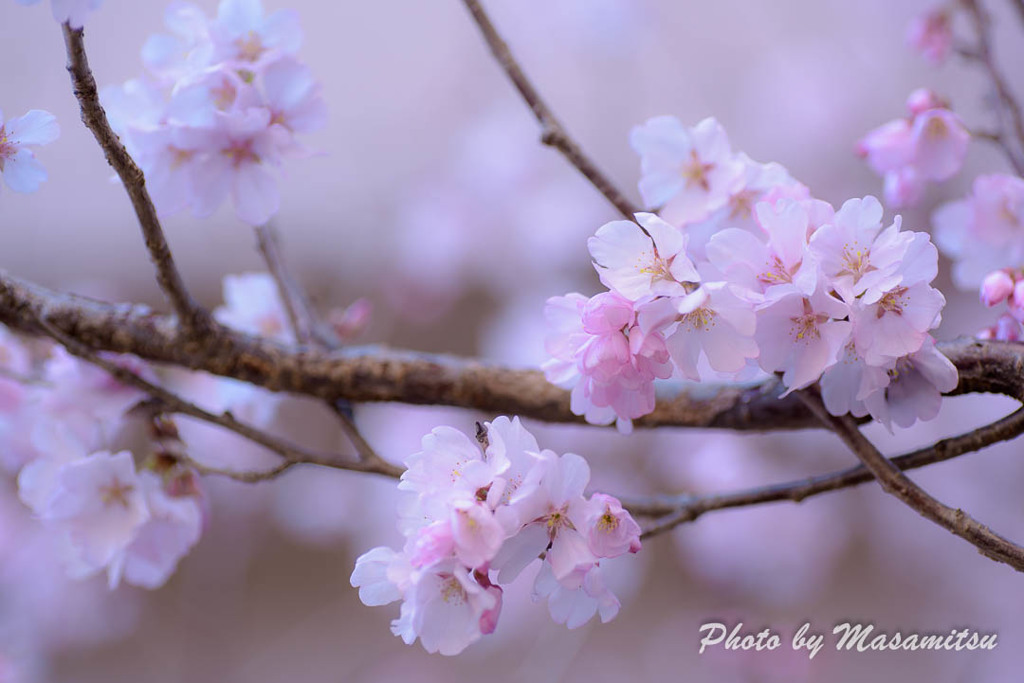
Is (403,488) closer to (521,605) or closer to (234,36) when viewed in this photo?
(234,36)

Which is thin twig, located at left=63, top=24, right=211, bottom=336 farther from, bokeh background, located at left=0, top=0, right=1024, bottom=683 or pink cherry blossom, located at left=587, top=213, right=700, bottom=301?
bokeh background, located at left=0, top=0, right=1024, bottom=683

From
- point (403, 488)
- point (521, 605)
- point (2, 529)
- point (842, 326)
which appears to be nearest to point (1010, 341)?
point (842, 326)

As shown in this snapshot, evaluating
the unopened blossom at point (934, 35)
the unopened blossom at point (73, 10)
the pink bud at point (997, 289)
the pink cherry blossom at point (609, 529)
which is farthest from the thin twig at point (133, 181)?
the unopened blossom at point (934, 35)

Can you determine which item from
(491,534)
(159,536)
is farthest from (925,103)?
(159,536)

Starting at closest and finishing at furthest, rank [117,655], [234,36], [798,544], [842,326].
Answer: [842,326] < [234,36] < [798,544] < [117,655]

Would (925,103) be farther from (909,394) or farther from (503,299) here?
(503,299)

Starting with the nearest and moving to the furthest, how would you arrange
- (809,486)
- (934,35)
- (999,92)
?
1. (809,486)
2. (999,92)
3. (934,35)

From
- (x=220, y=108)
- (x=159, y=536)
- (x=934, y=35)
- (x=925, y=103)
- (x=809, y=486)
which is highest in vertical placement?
(x=934, y=35)
